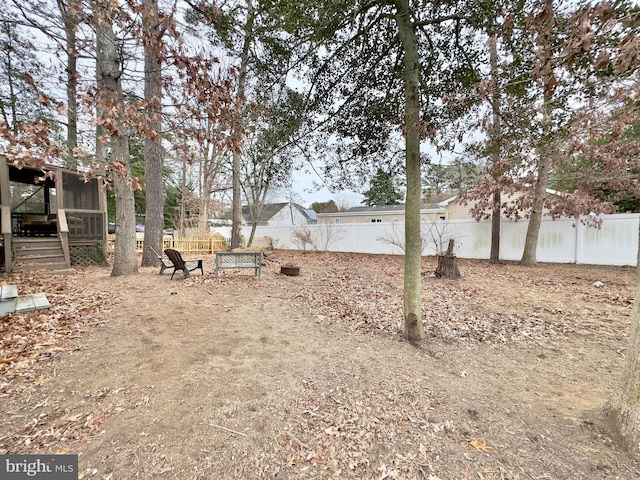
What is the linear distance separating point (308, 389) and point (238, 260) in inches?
199

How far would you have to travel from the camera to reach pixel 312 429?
2.04 m

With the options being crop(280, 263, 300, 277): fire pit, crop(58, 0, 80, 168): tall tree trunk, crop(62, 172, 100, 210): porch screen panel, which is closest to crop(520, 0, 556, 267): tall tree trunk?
crop(58, 0, 80, 168): tall tree trunk

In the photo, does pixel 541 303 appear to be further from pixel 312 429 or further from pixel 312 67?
pixel 312 67

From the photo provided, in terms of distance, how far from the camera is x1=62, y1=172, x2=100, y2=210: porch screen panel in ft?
30.4

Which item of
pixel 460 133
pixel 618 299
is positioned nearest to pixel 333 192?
pixel 460 133

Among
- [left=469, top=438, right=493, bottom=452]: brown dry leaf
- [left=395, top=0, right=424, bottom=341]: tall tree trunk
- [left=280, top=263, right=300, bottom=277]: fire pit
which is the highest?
[left=395, top=0, right=424, bottom=341]: tall tree trunk

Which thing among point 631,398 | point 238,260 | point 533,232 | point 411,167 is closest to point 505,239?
point 533,232

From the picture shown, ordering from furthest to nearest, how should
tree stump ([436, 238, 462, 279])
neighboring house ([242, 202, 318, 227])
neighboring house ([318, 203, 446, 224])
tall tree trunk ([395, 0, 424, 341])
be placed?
neighboring house ([242, 202, 318, 227]), neighboring house ([318, 203, 446, 224]), tree stump ([436, 238, 462, 279]), tall tree trunk ([395, 0, 424, 341])

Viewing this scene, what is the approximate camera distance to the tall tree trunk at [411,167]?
10.8ft

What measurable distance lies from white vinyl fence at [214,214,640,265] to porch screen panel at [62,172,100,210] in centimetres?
981

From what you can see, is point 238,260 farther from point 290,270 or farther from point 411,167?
point 411,167

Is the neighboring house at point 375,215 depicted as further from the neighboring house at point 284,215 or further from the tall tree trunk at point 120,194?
the tall tree trunk at point 120,194

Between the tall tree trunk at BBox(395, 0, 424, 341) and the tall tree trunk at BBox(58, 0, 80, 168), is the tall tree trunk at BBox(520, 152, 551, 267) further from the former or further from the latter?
the tall tree trunk at BBox(58, 0, 80, 168)

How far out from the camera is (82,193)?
9352 millimetres
